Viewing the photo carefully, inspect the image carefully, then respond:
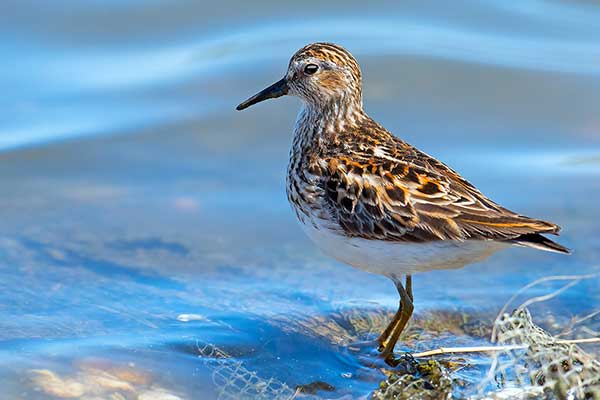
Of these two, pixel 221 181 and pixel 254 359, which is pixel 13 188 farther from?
pixel 254 359

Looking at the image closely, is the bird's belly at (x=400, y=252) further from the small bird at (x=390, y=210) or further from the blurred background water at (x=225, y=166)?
the blurred background water at (x=225, y=166)

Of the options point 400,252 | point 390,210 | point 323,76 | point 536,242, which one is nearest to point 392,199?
point 390,210

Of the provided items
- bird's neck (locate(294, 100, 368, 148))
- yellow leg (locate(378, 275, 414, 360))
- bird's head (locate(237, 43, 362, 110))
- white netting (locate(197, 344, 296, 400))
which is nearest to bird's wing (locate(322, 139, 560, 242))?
bird's neck (locate(294, 100, 368, 148))

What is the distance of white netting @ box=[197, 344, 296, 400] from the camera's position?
598 centimetres

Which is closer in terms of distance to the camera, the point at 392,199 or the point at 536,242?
the point at 536,242

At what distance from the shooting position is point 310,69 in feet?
23.4

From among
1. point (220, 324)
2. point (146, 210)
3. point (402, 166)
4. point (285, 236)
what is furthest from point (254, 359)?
point (146, 210)

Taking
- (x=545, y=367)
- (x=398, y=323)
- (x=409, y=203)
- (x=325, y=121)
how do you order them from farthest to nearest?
(x=325, y=121)
(x=398, y=323)
(x=409, y=203)
(x=545, y=367)

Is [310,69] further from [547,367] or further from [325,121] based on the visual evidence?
[547,367]

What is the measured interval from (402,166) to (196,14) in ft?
21.4

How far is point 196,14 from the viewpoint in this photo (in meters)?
12.2

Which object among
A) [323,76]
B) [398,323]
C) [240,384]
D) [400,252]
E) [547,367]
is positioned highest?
[323,76]

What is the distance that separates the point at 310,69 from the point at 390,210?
1520 millimetres

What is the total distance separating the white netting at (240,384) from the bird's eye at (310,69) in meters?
2.07
